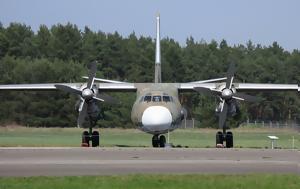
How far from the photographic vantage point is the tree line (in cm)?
7394

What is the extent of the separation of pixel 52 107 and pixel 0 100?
5820mm

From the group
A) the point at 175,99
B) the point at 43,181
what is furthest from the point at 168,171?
the point at 175,99

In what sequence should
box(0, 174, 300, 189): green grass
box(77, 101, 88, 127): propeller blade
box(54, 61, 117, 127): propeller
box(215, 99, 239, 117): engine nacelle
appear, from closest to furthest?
box(0, 174, 300, 189): green grass < box(215, 99, 239, 117): engine nacelle < box(54, 61, 117, 127): propeller < box(77, 101, 88, 127): propeller blade

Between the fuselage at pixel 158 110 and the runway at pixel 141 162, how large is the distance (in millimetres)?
6545

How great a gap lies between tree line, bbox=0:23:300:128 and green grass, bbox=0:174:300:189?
5556 centimetres

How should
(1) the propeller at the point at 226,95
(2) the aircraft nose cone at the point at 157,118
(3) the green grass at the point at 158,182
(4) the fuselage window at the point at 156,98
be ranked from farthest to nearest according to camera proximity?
(1) the propeller at the point at 226,95 → (4) the fuselage window at the point at 156,98 → (2) the aircraft nose cone at the point at 157,118 → (3) the green grass at the point at 158,182

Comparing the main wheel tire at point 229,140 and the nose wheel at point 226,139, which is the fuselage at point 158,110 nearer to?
the nose wheel at point 226,139

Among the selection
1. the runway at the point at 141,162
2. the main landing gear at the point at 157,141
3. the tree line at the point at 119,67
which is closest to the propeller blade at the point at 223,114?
the main landing gear at the point at 157,141

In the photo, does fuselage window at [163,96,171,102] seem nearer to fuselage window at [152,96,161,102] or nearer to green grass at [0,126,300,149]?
fuselage window at [152,96,161,102]

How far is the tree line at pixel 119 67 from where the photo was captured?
73938 millimetres

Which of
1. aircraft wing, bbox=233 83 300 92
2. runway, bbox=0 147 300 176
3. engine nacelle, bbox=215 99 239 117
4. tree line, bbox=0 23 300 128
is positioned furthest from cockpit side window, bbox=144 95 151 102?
tree line, bbox=0 23 300 128

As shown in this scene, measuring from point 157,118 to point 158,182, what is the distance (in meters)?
16.1

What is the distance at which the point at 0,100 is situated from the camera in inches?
2734

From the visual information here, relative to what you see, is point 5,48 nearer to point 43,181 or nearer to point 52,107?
point 52,107
